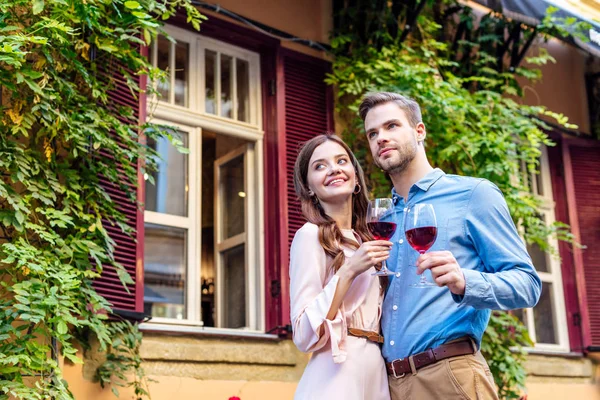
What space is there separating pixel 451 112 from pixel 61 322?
3.41 m

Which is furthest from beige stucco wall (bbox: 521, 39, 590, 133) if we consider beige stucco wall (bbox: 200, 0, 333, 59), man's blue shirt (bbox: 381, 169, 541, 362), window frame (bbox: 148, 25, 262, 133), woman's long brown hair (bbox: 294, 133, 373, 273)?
man's blue shirt (bbox: 381, 169, 541, 362)

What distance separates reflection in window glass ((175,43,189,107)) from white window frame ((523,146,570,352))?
3.65 m

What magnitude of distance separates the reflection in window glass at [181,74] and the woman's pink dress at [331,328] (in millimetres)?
3351

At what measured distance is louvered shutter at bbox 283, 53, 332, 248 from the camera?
6.22 m

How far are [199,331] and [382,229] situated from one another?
3.03 m

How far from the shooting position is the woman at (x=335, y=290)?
2592 millimetres

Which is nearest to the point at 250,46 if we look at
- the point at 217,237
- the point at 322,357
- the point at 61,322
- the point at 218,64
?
the point at 218,64

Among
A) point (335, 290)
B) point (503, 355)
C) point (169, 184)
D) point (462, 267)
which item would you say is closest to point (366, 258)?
point (335, 290)

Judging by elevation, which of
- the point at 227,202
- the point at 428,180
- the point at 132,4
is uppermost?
the point at 132,4

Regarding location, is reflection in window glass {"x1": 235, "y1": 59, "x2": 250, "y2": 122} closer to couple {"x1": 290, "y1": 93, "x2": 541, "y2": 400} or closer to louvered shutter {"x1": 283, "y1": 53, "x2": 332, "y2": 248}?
louvered shutter {"x1": 283, "y1": 53, "x2": 332, "y2": 248}

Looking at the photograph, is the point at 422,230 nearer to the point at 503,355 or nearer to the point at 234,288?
the point at 234,288

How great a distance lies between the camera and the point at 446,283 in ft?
7.39

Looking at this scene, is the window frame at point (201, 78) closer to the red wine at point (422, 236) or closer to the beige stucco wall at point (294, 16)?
the beige stucco wall at point (294, 16)

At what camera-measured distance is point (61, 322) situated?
149 inches
